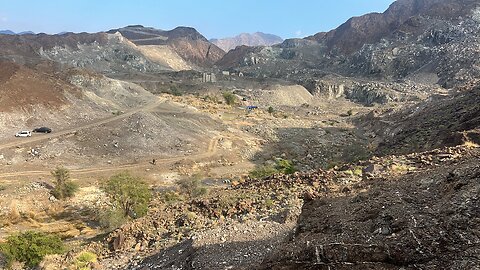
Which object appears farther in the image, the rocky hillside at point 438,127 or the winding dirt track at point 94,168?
the winding dirt track at point 94,168

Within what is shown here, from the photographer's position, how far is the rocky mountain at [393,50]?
100625 mm

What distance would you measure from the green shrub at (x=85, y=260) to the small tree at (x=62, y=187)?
1719 cm

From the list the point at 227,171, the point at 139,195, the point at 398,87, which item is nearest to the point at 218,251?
the point at 139,195

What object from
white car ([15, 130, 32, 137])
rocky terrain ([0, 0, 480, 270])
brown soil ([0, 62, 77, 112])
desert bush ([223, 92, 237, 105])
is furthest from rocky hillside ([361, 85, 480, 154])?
brown soil ([0, 62, 77, 112])

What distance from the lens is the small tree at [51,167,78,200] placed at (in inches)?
1224

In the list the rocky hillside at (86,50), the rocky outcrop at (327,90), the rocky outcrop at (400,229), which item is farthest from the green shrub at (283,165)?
the rocky hillside at (86,50)

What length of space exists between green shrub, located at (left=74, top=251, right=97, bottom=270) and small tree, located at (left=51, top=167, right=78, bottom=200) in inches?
677

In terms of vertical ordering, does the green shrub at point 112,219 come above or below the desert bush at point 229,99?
below

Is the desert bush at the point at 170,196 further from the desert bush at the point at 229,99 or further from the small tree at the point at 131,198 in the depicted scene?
the desert bush at the point at 229,99

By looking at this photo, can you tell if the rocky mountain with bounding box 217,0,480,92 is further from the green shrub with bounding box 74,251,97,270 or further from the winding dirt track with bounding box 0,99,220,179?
the green shrub with bounding box 74,251,97,270

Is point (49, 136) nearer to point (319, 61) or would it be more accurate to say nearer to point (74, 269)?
point (74, 269)

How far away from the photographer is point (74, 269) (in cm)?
1475

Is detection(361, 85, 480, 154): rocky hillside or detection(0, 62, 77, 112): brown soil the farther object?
detection(0, 62, 77, 112): brown soil

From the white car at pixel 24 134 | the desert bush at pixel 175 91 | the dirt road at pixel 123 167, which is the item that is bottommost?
the dirt road at pixel 123 167
